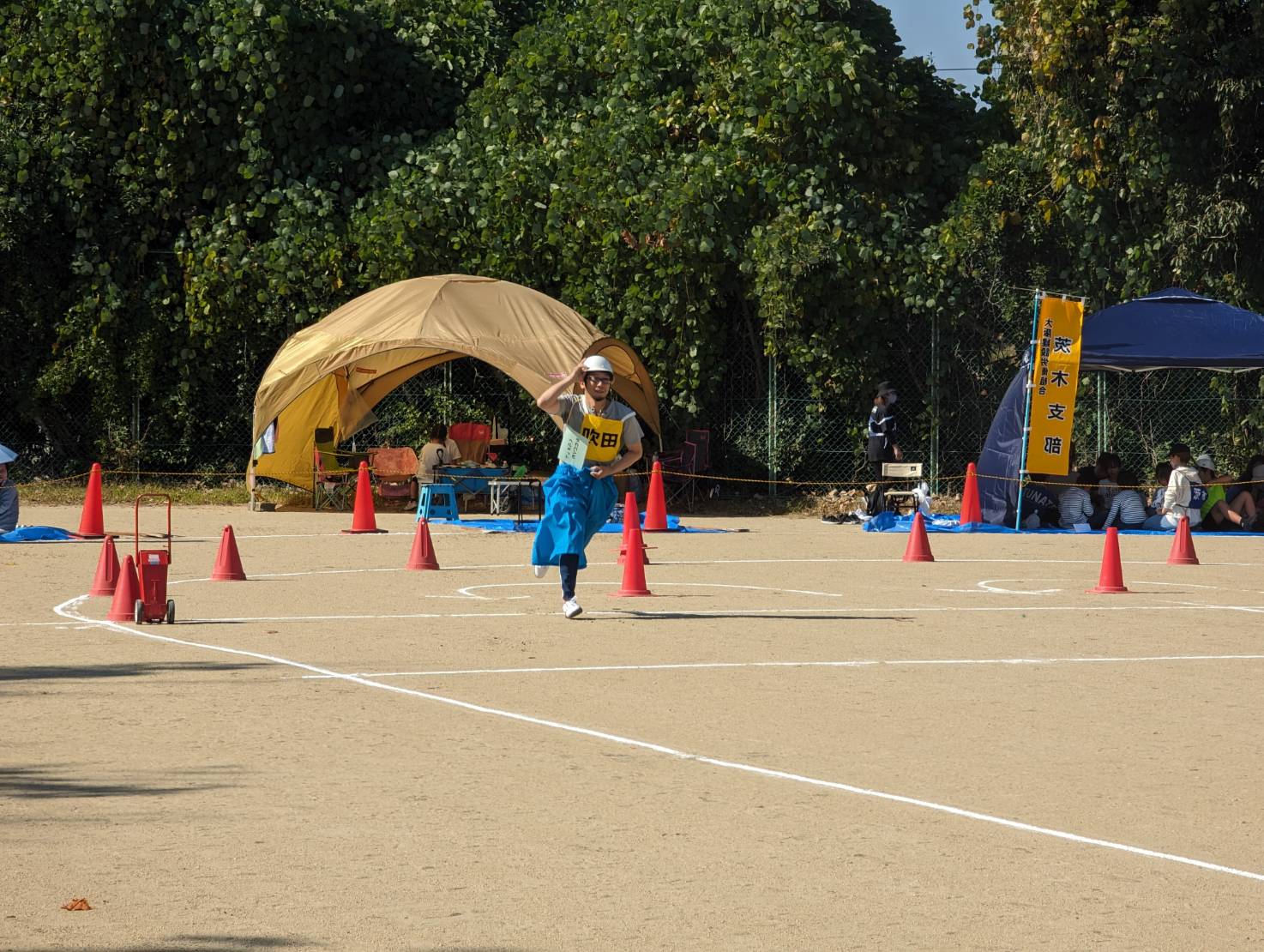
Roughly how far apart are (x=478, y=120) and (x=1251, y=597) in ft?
61.6

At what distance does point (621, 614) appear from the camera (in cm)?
1467

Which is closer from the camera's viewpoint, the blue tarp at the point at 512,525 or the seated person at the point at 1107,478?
the blue tarp at the point at 512,525

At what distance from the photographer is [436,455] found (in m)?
26.8

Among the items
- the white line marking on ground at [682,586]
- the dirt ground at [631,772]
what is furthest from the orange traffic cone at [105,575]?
the white line marking on ground at [682,586]

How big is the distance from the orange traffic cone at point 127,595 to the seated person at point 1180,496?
1456 centimetres

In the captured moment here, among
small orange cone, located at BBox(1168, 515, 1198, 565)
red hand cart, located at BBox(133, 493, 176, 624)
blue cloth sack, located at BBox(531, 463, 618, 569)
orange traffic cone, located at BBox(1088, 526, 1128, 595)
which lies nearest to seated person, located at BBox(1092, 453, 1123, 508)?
small orange cone, located at BBox(1168, 515, 1198, 565)

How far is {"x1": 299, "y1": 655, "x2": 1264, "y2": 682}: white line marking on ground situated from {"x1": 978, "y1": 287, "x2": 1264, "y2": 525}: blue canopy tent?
13.2 meters

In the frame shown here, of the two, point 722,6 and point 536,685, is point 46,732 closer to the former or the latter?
point 536,685

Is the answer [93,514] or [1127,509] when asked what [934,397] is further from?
[93,514]

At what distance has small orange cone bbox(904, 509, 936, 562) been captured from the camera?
2008 centimetres

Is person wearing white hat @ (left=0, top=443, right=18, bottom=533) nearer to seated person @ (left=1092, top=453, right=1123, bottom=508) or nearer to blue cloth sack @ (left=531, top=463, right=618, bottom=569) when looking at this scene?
blue cloth sack @ (left=531, top=463, right=618, bottom=569)

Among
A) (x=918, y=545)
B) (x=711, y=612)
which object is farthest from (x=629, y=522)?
(x=918, y=545)

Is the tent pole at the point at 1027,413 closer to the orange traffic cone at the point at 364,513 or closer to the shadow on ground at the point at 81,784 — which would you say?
the orange traffic cone at the point at 364,513

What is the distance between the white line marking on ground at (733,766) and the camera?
7.00 metres
